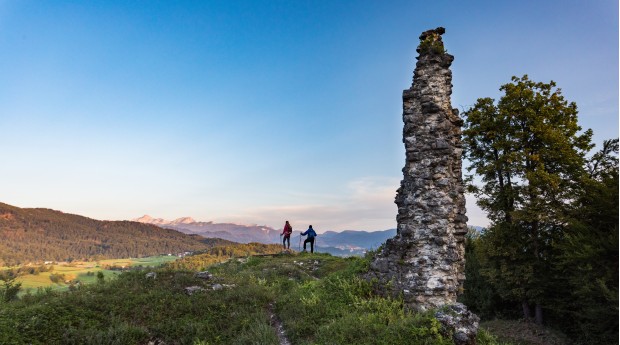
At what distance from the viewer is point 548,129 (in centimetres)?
1753

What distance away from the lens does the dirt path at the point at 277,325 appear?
8.38 metres

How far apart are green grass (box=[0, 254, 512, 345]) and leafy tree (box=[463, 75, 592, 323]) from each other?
1105 centimetres

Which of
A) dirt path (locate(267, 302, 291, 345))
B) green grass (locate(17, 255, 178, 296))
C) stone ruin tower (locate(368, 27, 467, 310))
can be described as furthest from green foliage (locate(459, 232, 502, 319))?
green grass (locate(17, 255, 178, 296))

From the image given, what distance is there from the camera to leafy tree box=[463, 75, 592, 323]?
17.3 m

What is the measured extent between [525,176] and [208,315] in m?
16.7

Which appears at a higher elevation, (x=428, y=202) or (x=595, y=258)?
(x=428, y=202)

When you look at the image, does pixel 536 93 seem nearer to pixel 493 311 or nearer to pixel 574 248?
pixel 574 248

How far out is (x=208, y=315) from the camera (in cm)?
904

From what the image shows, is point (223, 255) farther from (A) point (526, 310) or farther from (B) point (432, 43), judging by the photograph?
(B) point (432, 43)

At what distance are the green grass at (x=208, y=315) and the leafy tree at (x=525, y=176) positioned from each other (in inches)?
435

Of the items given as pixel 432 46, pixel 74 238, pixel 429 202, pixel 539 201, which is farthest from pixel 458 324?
pixel 74 238

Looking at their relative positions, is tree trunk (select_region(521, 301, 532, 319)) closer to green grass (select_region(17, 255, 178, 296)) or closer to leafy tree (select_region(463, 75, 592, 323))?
leafy tree (select_region(463, 75, 592, 323))

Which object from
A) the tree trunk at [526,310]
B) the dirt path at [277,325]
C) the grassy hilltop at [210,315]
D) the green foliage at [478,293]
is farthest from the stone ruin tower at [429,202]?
the tree trunk at [526,310]

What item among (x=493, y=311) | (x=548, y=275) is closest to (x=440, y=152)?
(x=548, y=275)
